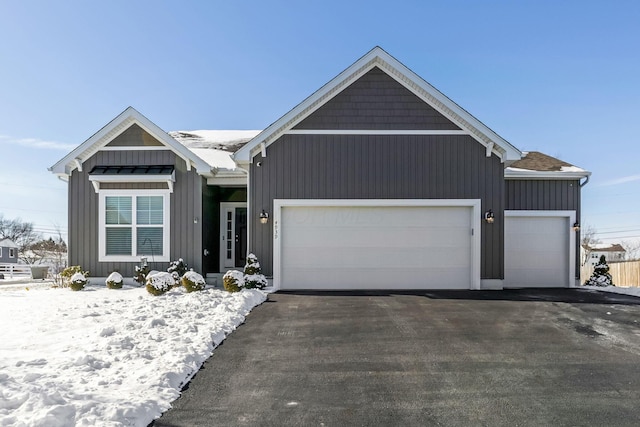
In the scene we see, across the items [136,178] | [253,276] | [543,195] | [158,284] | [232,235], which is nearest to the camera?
[158,284]

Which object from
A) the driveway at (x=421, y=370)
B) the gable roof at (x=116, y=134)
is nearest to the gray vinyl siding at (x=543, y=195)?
the driveway at (x=421, y=370)

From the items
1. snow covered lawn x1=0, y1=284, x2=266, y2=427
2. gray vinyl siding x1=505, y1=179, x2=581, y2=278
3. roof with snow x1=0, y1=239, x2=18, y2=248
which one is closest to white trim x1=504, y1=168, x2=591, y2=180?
gray vinyl siding x1=505, y1=179, x2=581, y2=278

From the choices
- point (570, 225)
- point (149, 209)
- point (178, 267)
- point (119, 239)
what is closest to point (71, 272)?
point (119, 239)

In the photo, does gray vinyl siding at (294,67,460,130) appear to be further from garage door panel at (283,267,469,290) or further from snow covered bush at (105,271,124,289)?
snow covered bush at (105,271,124,289)

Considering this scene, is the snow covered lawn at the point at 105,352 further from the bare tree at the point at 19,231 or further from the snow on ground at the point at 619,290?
the bare tree at the point at 19,231

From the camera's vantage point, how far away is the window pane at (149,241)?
38.0 feet

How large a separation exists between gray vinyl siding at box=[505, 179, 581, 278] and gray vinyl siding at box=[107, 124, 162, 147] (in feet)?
33.2

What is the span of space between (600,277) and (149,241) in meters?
13.3

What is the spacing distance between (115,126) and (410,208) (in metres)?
8.31

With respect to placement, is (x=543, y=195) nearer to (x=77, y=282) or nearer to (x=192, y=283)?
(x=192, y=283)

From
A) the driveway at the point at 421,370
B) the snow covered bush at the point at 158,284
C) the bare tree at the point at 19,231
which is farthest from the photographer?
the bare tree at the point at 19,231

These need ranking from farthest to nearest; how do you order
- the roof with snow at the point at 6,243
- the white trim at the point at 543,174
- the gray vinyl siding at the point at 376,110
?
the roof with snow at the point at 6,243
the white trim at the point at 543,174
the gray vinyl siding at the point at 376,110

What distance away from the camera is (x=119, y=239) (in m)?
11.6

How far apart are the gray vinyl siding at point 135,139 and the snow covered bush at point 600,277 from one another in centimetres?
1339
